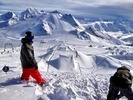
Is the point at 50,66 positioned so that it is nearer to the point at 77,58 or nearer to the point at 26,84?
the point at 77,58

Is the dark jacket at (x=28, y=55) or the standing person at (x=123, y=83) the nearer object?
the standing person at (x=123, y=83)

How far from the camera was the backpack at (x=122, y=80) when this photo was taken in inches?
295

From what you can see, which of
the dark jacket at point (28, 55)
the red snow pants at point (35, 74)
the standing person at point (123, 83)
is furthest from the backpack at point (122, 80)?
the dark jacket at point (28, 55)

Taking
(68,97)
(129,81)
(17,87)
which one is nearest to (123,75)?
(129,81)

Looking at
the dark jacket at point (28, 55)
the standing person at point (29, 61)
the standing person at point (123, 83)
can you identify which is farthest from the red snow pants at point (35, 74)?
the standing person at point (123, 83)

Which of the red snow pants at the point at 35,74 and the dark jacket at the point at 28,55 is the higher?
the dark jacket at the point at 28,55

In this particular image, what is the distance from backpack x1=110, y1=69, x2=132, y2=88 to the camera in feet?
24.5

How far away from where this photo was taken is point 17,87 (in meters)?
10.1

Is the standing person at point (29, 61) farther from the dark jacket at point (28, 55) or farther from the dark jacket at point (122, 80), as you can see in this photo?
the dark jacket at point (122, 80)

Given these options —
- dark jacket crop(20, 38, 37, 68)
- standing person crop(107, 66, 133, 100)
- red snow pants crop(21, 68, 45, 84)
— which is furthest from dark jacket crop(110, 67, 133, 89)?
dark jacket crop(20, 38, 37, 68)

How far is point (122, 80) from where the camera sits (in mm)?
7488

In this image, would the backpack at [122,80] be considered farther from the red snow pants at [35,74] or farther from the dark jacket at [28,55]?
the dark jacket at [28,55]

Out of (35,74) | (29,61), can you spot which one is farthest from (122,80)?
(29,61)

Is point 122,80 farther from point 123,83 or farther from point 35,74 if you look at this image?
point 35,74
